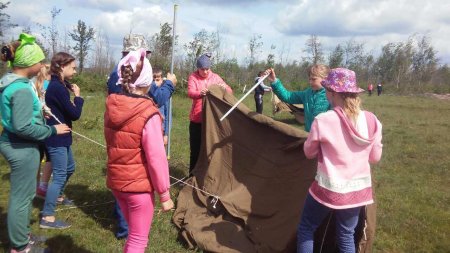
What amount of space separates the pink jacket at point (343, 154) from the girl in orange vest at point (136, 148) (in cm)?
117

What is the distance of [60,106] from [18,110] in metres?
1.06

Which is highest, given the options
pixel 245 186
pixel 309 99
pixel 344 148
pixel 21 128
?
pixel 309 99

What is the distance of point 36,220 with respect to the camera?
14.9ft

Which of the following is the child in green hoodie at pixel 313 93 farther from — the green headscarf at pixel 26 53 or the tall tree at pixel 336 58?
the tall tree at pixel 336 58

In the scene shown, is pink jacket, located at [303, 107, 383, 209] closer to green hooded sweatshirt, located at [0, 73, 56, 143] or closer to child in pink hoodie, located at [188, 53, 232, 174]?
green hooded sweatshirt, located at [0, 73, 56, 143]

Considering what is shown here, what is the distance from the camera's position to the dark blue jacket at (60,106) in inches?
157

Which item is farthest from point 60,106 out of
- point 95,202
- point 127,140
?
point 127,140

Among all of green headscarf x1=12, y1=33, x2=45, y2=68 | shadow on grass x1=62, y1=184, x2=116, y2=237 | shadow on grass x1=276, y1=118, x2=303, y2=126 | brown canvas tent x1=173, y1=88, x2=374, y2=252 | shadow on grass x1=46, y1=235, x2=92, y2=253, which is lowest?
shadow on grass x1=276, y1=118, x2=303, y2=126

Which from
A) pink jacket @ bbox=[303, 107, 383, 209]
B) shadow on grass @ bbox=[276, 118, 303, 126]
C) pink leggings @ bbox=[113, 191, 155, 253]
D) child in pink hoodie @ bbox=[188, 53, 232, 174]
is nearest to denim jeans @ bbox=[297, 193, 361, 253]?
pink jacket @ bbox=[303, 107, 383, 209]

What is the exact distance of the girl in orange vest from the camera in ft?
8.57

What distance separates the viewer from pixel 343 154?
2.83 metres

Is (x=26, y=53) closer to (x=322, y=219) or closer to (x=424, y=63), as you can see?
(x=322, y=219)

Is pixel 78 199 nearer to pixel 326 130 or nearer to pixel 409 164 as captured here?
pixel 326 130

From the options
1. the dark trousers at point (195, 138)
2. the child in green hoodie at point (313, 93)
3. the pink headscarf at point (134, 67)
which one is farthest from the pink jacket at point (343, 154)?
the dark trousers at point (195, 138)
